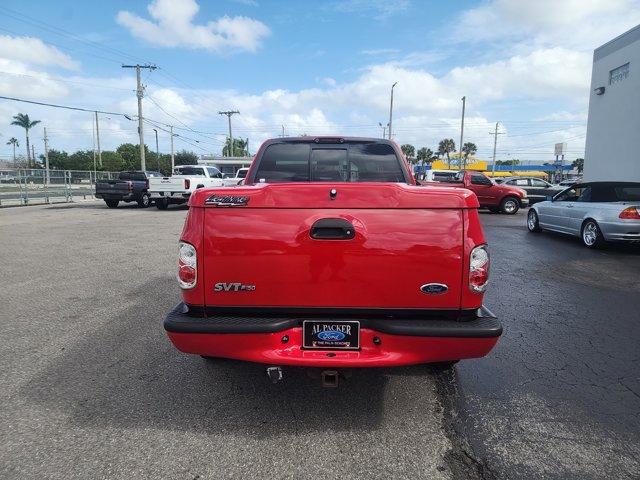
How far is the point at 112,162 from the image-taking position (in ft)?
289

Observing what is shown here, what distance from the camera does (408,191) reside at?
8.86 feet

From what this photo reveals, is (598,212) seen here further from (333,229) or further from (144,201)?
(144,201)

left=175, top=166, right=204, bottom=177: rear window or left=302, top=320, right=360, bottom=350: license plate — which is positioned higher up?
left=175, top=166, right=204, bottom=177: rear window

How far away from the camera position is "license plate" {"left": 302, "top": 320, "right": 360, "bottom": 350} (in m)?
2.70

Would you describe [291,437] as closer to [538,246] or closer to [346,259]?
[346,259]

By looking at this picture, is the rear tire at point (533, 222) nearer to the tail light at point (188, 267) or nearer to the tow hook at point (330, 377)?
the tow hook at point (330, 377)

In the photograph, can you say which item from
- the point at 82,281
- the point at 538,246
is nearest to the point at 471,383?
the point at 82,281

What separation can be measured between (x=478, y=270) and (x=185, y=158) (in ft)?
327

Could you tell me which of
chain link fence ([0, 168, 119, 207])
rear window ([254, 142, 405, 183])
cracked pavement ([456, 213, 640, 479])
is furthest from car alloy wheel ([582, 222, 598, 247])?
chain link fence ([0, 168, 119, 207])

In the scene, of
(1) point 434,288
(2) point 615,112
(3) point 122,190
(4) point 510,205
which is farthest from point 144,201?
(2) point 615,112

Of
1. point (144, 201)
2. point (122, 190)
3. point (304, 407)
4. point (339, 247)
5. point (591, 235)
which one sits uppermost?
point (339, 247)

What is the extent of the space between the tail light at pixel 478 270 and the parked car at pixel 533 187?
22.4 metres

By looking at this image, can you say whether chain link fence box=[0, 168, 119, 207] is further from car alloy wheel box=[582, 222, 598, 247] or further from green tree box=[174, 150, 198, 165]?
green tree box=[174, 150, 198, 165]

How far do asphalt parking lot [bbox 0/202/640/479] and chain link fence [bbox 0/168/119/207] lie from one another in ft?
71.3
